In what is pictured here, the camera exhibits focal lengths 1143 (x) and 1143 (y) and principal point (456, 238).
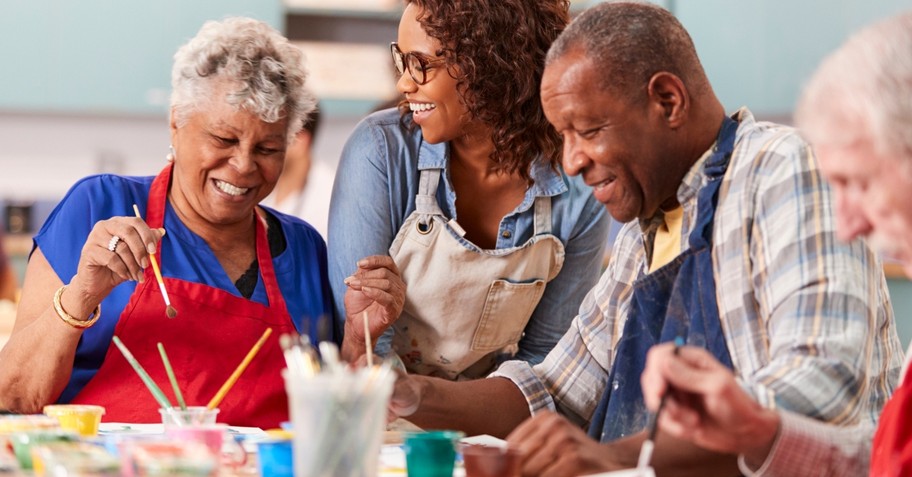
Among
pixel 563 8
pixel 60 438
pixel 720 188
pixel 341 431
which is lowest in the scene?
pixel 60 438

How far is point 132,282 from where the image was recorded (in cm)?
217

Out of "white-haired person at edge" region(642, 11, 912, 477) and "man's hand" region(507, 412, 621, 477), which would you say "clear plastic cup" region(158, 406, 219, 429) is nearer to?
"man's hand" region(507, 412, 621, 477)

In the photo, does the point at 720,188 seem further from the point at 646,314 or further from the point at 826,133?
the point at 826,133

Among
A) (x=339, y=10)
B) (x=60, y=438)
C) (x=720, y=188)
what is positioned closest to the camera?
(x=60, y=438)

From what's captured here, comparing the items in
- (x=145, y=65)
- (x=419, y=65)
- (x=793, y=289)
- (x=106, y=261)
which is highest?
(x=419, y=65)

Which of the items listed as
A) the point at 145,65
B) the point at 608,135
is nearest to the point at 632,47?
the point at 608,135

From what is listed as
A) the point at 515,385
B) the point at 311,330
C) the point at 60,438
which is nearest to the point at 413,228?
the point at 311,330

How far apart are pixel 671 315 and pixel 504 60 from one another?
73 cm

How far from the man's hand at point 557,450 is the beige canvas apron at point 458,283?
0.86m

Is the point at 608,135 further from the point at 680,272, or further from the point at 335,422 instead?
the point at 335,422

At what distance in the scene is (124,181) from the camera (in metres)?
2.27

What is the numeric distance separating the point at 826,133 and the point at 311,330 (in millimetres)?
1320

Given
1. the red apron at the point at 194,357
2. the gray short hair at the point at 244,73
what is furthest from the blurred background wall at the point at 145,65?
the red apron at the point at 194,357

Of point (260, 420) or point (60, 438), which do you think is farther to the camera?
point (260, 420)
